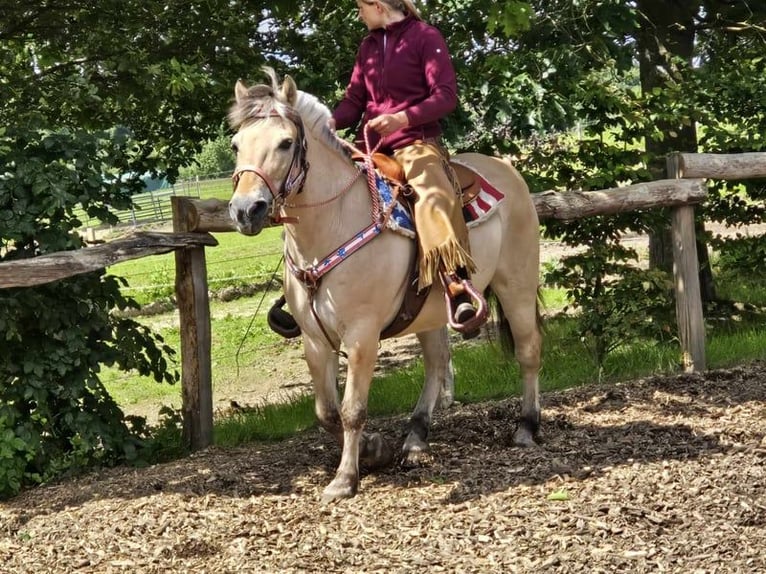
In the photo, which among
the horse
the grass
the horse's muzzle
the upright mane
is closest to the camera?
the horse's muzzle

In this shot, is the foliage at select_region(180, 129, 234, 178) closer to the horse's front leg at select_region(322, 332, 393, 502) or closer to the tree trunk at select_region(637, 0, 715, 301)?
the horse's front leg at select_region(322, 332, 393, 502)

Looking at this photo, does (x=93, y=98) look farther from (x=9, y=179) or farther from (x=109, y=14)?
Result: (x=9, y=179)

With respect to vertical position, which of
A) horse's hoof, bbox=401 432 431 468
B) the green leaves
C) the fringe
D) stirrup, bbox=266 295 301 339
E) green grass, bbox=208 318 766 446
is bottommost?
horse's hoof, bbox=401 432 431 468

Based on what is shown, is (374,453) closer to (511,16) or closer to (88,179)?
(88,179)

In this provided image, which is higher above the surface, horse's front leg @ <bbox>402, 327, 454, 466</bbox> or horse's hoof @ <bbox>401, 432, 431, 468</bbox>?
horse's front leg @ <bbox>402, 327, 454, 466</bbox>

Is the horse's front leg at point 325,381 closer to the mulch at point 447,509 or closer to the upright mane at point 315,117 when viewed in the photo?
the mulch at point 447,509

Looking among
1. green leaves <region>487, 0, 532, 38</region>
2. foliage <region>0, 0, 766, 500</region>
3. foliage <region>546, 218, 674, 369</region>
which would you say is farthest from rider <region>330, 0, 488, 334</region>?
foliage <region>546, 218, 674, 369</region>

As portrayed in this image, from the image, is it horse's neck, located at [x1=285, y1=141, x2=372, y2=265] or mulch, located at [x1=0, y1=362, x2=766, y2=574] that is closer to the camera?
mulch, located at [x1=0, y1=362, x2=766, y2=574]

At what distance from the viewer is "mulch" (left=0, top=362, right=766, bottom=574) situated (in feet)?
13.8

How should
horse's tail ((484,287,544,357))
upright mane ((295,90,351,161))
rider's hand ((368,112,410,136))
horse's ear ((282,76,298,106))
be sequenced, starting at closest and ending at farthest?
horse's ear ((282,76,298,106)) < upright mane ((295,90,351,161)) < rider's hand ((368,112,410,136)) < horse's tail ((484,287,544,357))

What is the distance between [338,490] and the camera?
4992mm

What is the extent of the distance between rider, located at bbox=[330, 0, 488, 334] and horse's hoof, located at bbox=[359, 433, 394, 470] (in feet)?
2.84

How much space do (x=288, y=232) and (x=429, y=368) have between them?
164 centimetres

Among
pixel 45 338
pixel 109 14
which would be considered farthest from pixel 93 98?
pixel 45 338
